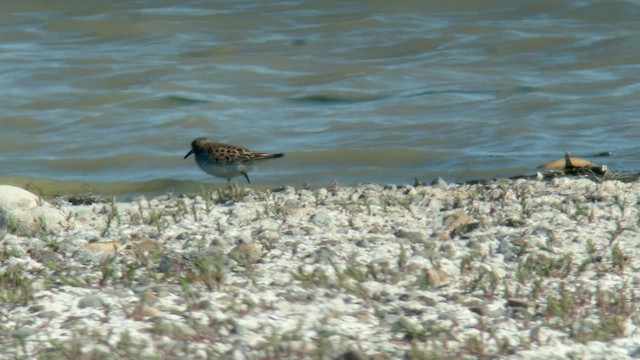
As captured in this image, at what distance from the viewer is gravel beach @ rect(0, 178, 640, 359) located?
522 centimetres

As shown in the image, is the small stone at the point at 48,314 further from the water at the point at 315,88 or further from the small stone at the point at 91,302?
the water at the point at 315,88

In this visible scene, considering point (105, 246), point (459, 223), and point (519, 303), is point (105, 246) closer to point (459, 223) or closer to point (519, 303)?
point (459, 223)

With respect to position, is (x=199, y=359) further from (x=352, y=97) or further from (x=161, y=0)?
(x=161, y=0)

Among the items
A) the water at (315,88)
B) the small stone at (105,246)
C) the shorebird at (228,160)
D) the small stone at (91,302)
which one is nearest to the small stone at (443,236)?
the small stone at (105,246)

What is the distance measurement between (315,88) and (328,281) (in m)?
10.1

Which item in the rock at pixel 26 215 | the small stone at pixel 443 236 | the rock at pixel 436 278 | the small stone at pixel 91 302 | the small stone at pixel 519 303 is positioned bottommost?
the small stone at pixel 519 303

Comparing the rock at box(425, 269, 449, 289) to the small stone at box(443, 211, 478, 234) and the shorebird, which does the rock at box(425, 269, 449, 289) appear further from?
the shorebird

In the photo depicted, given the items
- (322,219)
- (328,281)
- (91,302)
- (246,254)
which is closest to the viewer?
(91,302)

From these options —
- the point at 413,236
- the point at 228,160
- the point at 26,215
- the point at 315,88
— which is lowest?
the point at 413,236

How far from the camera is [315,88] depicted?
15.8 m

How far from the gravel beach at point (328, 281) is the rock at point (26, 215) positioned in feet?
0.07

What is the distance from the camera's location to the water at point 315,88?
1219 cm

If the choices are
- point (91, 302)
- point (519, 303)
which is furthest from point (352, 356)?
point (91, 302)

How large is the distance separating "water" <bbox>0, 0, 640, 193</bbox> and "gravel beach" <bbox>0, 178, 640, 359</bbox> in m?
4.14
